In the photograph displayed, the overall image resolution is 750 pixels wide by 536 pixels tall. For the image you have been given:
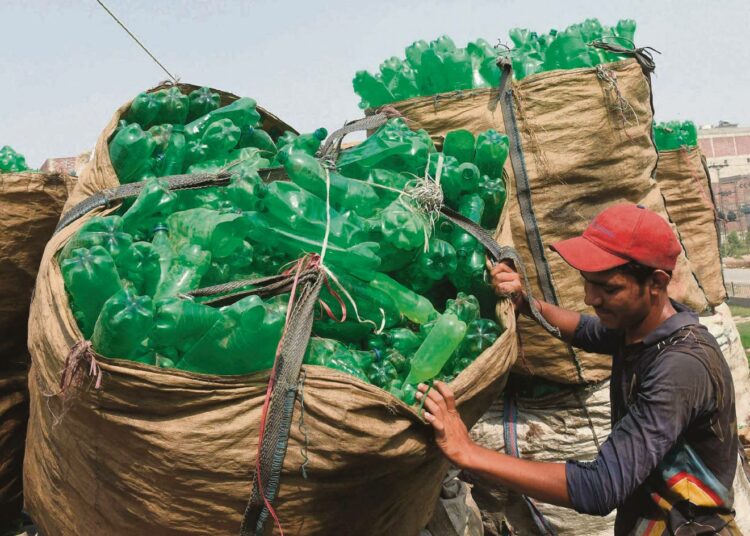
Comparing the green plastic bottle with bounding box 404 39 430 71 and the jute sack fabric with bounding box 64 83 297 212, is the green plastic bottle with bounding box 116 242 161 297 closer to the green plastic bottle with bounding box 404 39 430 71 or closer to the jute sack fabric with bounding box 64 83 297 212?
the jute sack fabric with bounding box 64 83 297 212

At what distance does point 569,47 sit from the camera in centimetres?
295

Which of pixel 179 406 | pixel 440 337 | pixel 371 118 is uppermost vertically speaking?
pixel 371 118

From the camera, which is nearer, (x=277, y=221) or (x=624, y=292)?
(x=624, y=292)

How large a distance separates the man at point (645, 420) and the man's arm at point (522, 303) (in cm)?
30

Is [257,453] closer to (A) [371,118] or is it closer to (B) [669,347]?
(B) [669,347]

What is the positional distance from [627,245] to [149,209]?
127 centimetres

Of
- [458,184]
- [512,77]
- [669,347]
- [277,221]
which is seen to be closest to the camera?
[669,347]

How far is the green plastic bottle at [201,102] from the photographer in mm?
2455

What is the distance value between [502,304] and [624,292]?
0.42 meters

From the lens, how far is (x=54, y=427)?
1.69 metres

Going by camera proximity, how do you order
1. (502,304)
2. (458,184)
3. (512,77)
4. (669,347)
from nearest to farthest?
(669,347) → (502,304) → (458,184) → (512,77)

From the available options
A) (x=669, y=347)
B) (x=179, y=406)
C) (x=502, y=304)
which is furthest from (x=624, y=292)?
(x=179, y=406)

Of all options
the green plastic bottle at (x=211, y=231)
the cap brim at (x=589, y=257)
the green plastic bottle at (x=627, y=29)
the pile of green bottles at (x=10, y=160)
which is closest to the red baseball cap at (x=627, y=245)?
the cap brim at (x=589, y=257)

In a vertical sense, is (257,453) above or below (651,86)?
below
